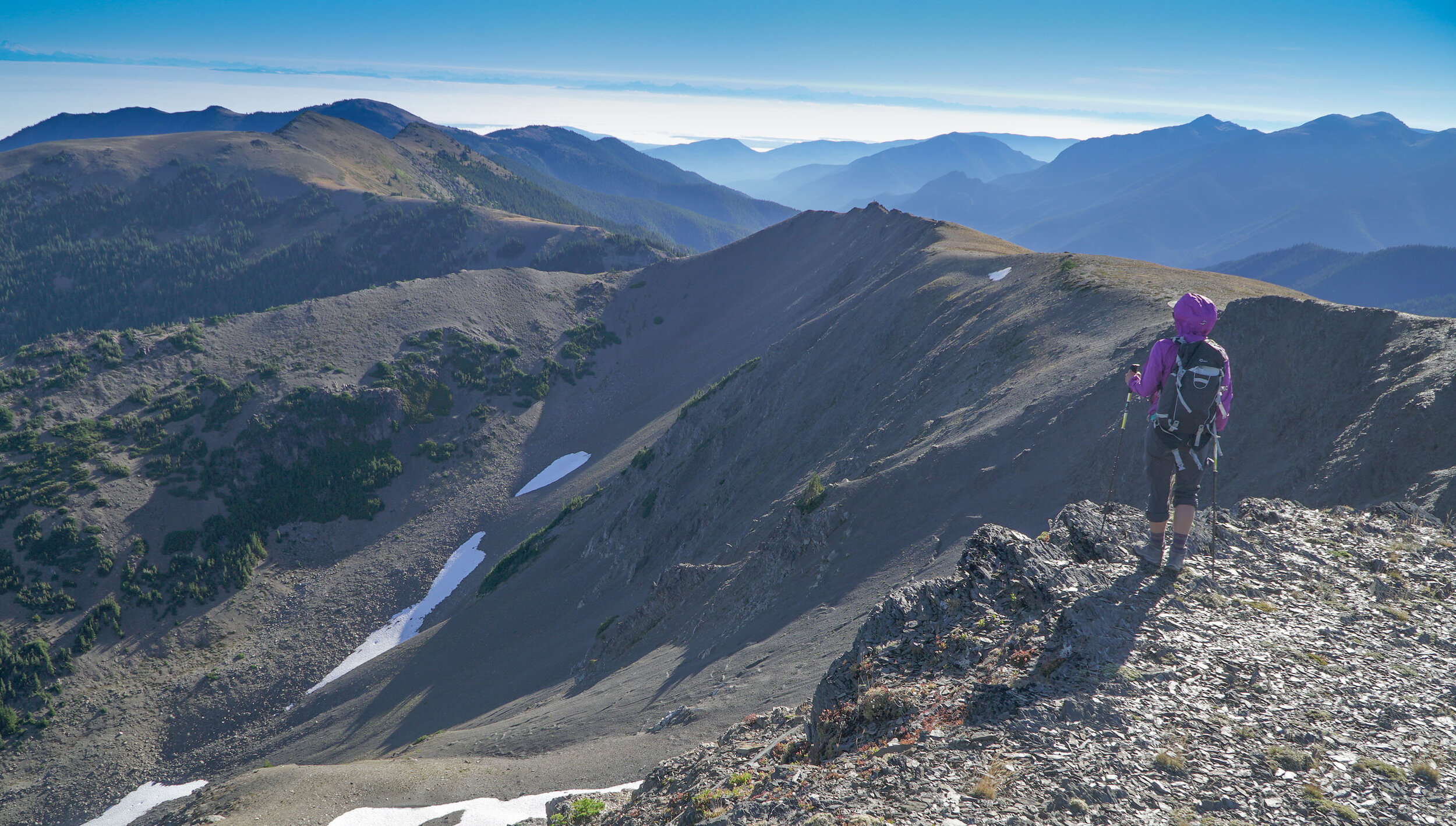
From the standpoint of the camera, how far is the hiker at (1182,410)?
9.83 meters

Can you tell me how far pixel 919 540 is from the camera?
82.2 ft

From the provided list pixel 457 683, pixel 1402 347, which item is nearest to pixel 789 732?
pixel 1402 347

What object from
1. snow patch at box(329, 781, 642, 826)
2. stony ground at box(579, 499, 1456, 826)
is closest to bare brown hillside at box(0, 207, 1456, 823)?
snow patch at box(329, 781, 642, 826)

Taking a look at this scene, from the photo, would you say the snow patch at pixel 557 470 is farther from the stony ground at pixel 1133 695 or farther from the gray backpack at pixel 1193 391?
the gray backpack at pixel 1193 391

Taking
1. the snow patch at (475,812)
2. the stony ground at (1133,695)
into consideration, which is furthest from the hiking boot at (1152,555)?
the snow patch at (475,812)

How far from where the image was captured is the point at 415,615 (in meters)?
59.2

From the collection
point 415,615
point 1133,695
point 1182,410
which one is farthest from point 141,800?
point 1182,410

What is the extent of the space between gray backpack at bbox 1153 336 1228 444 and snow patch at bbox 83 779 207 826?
56.3 meters

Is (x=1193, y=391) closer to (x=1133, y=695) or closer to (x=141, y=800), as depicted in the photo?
(x=1133, y=695)

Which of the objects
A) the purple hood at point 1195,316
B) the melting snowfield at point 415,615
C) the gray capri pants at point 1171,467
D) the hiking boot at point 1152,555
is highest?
the purple hood at point 1195,316

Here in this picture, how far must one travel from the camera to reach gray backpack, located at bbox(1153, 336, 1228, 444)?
9.81 m

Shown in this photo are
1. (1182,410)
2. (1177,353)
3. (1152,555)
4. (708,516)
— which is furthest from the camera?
(708,516)

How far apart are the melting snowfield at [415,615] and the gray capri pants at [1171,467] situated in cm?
5820

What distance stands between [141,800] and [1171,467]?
6025 cm
